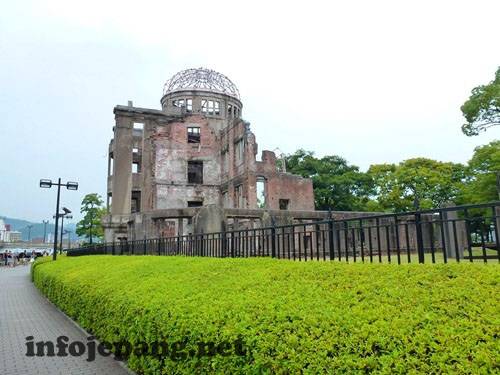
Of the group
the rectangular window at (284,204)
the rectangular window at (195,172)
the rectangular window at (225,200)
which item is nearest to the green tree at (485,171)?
the rectangular window at (284,204)

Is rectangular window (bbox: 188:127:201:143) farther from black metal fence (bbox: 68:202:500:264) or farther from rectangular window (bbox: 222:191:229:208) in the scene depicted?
black metal fence (bbox: 68:202:500:264)

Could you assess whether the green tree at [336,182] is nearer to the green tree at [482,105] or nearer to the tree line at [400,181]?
the tree line at [400,181]

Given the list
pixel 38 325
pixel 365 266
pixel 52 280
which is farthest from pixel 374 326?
pixel 52 280

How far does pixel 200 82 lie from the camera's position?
4225cm

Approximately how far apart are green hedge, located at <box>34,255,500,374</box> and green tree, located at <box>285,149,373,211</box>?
36.7m

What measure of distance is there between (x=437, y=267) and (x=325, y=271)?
Result: 1.41m

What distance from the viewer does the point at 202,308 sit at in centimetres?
408

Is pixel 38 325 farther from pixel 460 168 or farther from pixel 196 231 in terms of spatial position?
pixel 460 168

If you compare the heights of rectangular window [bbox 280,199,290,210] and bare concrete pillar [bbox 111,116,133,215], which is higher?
bare concrete pillar [bbox 111,116,133,215]

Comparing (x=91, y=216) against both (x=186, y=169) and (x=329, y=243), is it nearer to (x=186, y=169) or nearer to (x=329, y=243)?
(x=186, y=169)

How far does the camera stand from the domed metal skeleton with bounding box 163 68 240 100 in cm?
4203

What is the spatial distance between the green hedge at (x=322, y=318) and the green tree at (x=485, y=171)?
81.3 feet

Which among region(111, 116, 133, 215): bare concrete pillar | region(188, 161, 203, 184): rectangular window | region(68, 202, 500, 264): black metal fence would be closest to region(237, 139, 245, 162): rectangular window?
region(188, 161, 203, 184): rectangular window

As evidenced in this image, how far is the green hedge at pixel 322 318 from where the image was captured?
7.82 ft
